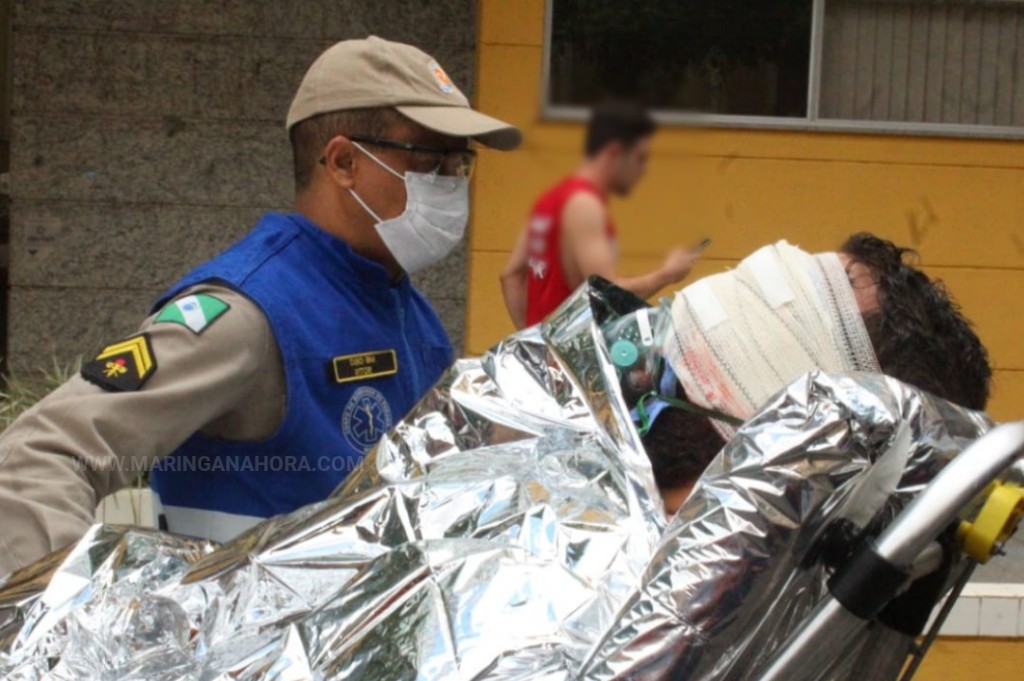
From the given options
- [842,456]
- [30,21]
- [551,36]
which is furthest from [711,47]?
[842,456]

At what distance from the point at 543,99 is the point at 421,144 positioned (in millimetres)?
345

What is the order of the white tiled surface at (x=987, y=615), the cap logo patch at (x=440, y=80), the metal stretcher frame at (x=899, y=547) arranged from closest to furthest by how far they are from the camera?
the metal stretcher frame at (x=899, y=547)
the cap logo patch at (x=440, y=80)
the white tiled surface at (x=987, y=615)

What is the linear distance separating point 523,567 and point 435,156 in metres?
1.34

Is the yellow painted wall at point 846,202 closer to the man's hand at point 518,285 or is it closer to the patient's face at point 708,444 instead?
the man's hand at point 518,285

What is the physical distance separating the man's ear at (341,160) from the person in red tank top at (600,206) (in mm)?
346

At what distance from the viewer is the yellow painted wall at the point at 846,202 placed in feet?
19.6

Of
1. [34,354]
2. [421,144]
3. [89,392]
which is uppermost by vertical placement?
[421,144]

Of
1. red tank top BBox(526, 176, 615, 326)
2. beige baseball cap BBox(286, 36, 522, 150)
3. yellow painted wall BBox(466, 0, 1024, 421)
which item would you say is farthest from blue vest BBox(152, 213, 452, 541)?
yellow painted wall BBox(466, 0, 1024, 421)

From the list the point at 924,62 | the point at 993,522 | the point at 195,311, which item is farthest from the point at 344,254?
the point at 924,62

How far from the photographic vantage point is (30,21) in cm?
588

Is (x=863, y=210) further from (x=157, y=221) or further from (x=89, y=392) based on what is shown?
(x=89, y=392)

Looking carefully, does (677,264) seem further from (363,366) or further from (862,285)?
(862,285)

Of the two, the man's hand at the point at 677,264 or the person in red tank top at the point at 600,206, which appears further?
the man's hand at the point at 677,264

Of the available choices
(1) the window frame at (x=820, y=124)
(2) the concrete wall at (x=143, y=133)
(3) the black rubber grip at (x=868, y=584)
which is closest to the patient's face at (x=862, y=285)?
(3) the black rubber grip at (x=868, y=584)
